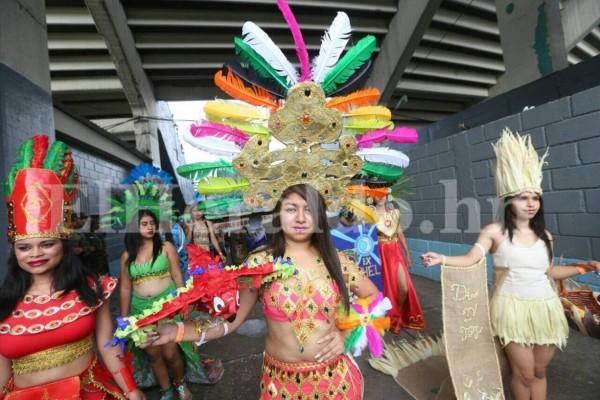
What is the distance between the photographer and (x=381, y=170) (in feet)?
6.89

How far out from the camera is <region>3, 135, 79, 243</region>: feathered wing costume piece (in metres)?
1.63

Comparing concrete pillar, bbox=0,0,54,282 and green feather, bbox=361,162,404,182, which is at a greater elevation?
concrete pillar, bbox=0,0,54,282

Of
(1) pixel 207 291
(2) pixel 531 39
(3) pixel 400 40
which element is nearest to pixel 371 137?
(1) pixel 207 291

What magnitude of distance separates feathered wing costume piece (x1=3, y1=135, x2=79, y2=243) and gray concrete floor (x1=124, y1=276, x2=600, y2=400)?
2.16 meters

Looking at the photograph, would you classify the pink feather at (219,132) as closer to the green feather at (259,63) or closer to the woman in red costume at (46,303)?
the green feather at (259,63)

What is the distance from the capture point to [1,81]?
3.57 metres

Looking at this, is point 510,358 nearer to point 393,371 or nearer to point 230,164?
point 393,371

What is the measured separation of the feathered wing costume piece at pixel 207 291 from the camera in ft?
4.27

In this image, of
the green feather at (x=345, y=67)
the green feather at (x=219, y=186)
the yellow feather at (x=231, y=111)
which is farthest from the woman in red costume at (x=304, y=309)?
the green feather at (x=345, y=67)

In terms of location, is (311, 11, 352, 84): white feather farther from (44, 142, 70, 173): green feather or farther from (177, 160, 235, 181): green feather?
(44, 142, 70, 173): green feather

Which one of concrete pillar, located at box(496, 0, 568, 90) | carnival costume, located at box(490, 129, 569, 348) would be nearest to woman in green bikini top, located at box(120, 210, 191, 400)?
carnival costume, located at box(490, 129, 569, 348)

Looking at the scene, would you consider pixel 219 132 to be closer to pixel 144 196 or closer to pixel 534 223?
pixel 144 196

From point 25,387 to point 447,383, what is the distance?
2703 millimetres

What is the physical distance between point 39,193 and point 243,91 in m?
1.22
